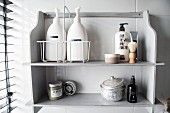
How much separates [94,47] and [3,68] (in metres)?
0.62

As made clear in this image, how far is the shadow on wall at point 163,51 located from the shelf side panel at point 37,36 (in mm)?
690

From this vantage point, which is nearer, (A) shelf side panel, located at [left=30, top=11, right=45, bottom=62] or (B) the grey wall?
(A) shelf side panel, located at [left=30, top=11, right=45, bottom=62]

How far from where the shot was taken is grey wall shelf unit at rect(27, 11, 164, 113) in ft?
2.36

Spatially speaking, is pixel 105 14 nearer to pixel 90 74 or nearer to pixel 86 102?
pixel 90 74

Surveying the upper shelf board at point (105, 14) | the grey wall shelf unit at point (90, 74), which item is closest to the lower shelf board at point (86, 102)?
the grey wall shelf unit at point (90, 74)

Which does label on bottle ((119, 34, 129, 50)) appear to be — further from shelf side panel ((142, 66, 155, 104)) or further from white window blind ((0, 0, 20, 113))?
white window blind ((0, 0, 20, 113))

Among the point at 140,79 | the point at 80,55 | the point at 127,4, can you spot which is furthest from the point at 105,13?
the point at 140,79

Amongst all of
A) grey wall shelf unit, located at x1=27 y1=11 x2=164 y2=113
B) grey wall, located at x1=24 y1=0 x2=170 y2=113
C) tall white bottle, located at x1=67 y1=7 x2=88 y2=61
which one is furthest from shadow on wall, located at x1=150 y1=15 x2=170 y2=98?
tall white bottle, located at x1=67 y1=7 x2=88 y2=61

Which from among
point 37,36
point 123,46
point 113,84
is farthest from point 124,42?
point 37,36

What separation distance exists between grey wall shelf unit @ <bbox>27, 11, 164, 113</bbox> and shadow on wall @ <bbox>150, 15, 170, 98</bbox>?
0.34 ft

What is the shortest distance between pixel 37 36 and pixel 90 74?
40cm

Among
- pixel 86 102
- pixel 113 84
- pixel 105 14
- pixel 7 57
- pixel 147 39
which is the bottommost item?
pixel 86 102

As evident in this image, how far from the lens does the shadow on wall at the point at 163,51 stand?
88 centimetres

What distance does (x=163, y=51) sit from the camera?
88 cm
